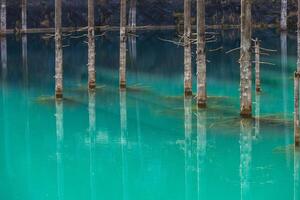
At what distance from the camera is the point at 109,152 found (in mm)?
23812

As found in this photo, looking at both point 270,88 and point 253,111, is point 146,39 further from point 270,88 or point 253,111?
point 253,111

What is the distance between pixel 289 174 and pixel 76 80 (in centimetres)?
2314

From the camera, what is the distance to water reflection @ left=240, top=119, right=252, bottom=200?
754 inches

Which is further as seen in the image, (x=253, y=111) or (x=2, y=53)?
(x=2, y=53)

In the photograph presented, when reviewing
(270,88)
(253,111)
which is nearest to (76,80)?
(270,88)

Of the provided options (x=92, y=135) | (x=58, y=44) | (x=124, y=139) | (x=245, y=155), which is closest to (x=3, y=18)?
(x=58, y=44)

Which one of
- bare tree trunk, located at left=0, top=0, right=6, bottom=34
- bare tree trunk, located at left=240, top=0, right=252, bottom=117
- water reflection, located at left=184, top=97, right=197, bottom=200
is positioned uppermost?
bare tree trunk, located at left=0, top=0, right=6, bottom=34

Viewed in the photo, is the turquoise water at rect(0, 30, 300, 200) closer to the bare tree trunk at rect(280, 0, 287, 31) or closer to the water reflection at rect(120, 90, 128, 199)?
the water reflection at rect(120, 90, 128, 199)

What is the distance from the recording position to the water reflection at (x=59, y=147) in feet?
64.1

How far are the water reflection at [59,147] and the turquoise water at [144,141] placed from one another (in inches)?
1.5

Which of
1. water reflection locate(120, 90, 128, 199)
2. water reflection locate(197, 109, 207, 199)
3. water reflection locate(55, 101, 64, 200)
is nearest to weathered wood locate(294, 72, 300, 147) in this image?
water reflection locate(197, 109, 207, 199)

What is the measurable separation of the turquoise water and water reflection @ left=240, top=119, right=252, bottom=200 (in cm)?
4

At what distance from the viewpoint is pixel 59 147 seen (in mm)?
24703

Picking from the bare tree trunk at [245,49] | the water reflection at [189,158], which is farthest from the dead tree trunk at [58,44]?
the bare tree trunk at [245,49]
